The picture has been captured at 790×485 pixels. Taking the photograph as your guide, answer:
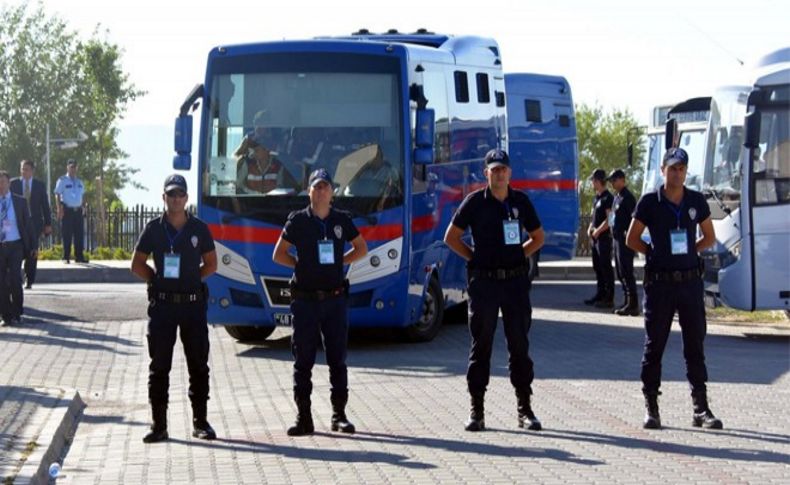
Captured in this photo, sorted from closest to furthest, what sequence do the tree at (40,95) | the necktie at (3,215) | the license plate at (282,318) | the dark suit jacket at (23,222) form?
the license plate at (282,318) → the necktie at (3,215) → the dark suit jacket at (23,222) → the tree at (40,95)

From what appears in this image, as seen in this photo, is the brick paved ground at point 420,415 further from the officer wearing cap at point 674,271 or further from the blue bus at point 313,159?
the blue bus at point 313,159

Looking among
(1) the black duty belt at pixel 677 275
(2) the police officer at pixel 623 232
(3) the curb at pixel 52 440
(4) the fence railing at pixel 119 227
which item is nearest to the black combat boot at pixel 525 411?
(1) the black duty belt at pixel 677 275

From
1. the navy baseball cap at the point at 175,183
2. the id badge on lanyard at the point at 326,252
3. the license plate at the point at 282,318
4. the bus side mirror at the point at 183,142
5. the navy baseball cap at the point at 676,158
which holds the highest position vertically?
the bus side mirror at the point at 183,142

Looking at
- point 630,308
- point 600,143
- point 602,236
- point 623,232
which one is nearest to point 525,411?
point 623,232

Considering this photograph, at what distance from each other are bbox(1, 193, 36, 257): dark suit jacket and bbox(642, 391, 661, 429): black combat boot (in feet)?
35.0

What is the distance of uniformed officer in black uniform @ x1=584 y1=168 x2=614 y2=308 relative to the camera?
78.2ft

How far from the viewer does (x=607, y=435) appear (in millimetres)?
11984

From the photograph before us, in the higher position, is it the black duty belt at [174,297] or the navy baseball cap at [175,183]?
the navy baseball cap at [175,183]

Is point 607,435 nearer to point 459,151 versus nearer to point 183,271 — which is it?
point 183,271

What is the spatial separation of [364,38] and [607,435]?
1045 cm

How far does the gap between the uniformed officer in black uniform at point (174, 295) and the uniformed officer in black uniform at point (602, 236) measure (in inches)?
481

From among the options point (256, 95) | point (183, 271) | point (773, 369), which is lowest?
point (773, 369)

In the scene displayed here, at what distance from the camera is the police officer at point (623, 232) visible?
2209 cm

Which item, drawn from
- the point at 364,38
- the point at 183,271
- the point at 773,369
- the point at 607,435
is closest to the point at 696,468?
the point at 607,435
